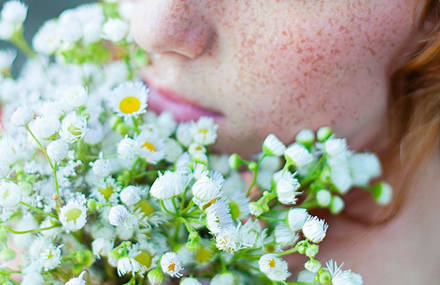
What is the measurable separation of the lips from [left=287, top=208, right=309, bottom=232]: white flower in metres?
0.24

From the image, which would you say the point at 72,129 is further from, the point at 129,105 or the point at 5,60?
the point at 5,60

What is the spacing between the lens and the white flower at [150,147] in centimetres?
66

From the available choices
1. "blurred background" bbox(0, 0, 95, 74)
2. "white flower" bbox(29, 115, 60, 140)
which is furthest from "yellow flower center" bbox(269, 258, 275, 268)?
"blurred background" bbox(0, 0, 95, 74)

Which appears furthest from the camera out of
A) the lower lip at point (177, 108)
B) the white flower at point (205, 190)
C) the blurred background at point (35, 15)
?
the blurred background at point (35, 15)

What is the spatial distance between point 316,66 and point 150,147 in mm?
278

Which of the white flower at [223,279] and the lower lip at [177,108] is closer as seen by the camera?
the white flower at [223,279]

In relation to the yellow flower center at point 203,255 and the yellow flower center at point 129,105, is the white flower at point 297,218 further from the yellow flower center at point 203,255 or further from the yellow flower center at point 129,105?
the yellow flower center at point 129,105

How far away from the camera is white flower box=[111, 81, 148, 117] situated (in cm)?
70

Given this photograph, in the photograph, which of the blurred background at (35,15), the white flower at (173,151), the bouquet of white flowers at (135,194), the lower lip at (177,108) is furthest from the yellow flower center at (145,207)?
the blurred background at (35,15)

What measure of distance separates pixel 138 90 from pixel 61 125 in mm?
151

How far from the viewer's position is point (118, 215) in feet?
1.87

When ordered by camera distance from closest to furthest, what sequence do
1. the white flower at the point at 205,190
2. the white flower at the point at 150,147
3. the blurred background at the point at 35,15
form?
the white flower at the point at 205,190, the white flower at the point at 150,147, the blurred background at the point at 35,15

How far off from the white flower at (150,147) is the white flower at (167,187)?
0.30 ft

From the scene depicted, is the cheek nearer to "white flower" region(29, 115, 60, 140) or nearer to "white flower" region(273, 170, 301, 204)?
"white flower" region(273, 170, 301, 204)
